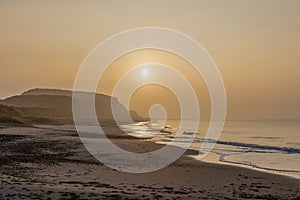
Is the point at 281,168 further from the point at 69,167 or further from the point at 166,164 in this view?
the point at 69,167

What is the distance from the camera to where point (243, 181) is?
Result: 24.5m

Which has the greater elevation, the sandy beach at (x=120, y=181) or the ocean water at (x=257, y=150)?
the ocean water at (x=257, y=150)

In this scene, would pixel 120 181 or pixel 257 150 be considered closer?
pixel 120 181

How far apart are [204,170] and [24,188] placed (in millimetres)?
16376

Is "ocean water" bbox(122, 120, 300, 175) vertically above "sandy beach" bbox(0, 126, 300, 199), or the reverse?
"ocean water" bbox(122, 120, 300, 175)

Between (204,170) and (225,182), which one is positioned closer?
(225,182)

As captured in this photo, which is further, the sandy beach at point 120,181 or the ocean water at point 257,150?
the ocean water at point 257,150

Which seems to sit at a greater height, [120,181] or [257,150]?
[257,150]

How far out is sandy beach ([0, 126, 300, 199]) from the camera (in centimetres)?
1622

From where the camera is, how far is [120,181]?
2092cm

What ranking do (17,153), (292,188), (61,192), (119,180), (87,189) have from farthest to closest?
(17,153) → (292,188) → (119,180) → (87,189) → (61,192)

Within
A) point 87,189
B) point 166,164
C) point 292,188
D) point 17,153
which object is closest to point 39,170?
point 87,189

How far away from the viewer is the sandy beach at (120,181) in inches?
639

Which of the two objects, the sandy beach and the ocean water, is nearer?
the sandy beach
